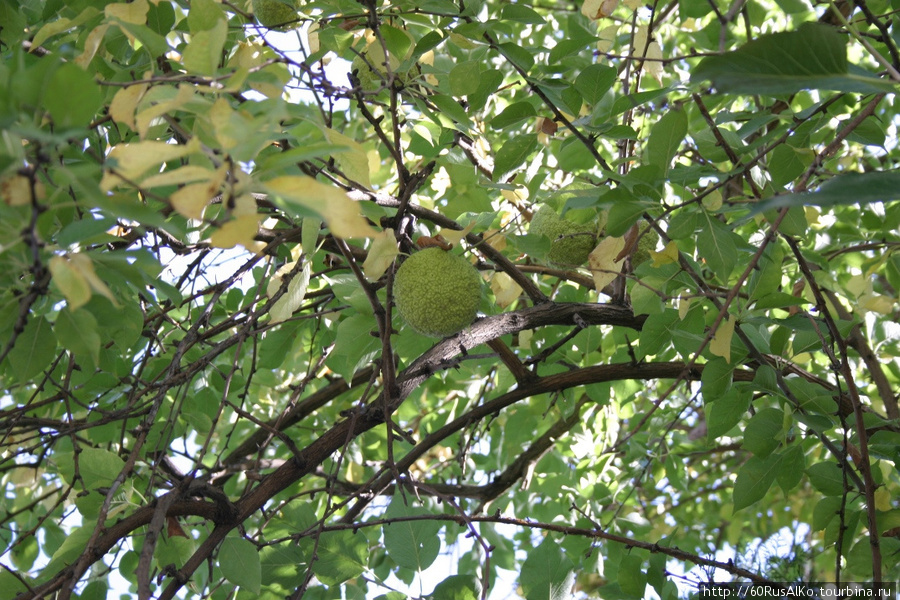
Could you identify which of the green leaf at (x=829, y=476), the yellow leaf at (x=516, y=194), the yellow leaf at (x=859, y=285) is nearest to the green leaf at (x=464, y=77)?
the yellow leaf at (x=516, y=194)

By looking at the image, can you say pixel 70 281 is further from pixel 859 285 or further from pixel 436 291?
pixel 859 285

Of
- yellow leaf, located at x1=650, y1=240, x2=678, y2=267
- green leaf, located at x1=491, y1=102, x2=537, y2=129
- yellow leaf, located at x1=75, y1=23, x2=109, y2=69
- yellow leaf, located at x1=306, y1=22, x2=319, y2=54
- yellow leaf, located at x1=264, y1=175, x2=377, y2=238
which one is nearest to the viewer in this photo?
yellow leaf, located at x1=264, y1=175, x2=377, y2=238

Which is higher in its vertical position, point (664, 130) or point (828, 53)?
point (664, 130)

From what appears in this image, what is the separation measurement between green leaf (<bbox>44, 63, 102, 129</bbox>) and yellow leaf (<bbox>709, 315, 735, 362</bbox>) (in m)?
1.13

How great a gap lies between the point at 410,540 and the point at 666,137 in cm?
88

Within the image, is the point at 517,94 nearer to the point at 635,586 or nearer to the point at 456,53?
the point at 456,53

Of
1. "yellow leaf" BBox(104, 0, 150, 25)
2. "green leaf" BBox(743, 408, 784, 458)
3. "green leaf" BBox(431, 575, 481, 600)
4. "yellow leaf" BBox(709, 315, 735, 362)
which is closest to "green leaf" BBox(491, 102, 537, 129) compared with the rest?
"yellow leaf" BBox(709, 315, 735, 362)

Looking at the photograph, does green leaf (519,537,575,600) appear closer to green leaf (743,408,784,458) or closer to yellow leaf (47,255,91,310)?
green leaf (743,408,784,458)

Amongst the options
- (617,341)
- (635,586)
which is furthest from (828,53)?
(617,341)

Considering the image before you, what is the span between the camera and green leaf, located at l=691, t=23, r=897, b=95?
84cm

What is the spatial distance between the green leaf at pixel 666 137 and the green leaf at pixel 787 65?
1.41ft

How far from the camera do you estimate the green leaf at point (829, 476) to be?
1640mm

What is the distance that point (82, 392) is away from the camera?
2146mm

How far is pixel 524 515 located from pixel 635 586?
1.70 meters
